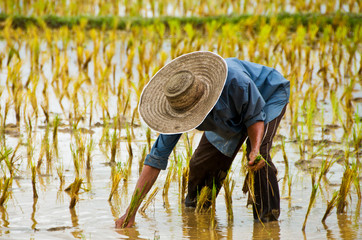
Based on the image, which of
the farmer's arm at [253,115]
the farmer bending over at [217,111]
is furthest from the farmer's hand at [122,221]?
the farmer's arm at [253,115]

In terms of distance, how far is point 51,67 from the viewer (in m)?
6.31

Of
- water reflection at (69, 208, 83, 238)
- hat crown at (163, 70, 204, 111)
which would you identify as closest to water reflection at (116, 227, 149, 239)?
water reflection at (69, 208, 83, 238)

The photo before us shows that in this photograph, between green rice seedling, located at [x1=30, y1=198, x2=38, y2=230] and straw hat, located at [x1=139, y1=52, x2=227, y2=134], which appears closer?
straw hat, located at [x1=139, y1=52, x2=227, y2=134]

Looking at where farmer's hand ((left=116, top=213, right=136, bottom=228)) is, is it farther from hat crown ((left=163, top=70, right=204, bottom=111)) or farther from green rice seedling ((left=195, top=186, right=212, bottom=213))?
hat crown ((left=163, top=70, right=204, bottom=111))

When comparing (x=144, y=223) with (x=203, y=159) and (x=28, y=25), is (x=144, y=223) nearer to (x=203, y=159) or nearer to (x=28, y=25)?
(x=203, y=159)

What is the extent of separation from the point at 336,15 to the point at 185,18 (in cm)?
206

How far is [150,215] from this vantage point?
300 centimetres

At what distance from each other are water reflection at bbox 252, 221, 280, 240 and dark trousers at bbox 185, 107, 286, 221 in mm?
31

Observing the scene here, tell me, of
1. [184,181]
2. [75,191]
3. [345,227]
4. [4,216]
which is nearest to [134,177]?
[184,181]

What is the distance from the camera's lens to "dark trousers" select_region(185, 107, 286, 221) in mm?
2718

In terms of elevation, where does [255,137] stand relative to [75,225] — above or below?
above

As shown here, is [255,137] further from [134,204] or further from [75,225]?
[75,225]

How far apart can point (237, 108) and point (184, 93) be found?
0.89 feet

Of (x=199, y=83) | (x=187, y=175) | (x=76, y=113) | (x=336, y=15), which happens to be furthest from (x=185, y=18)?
(x=199, y=83)
